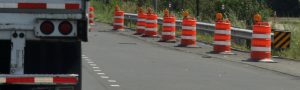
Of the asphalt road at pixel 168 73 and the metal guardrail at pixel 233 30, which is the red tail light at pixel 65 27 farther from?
the metal guardrail at pixel 233 30

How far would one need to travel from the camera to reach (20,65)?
26.6 ft

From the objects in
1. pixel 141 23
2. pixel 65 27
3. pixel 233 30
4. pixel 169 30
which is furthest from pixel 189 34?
pixel 65 27

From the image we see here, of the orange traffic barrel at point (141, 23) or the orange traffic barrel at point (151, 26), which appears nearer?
the orange traffic barrel at point (151, 26)

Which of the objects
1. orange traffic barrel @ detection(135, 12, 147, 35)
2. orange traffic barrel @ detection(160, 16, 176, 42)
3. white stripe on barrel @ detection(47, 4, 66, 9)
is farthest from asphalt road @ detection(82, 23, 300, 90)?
orange traffic barrel @ detection(135, 12, 147, 35)

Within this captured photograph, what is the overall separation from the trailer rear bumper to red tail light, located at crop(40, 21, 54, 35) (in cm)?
46

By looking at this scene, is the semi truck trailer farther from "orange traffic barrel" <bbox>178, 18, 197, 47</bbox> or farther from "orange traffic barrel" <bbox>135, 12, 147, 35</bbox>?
"orange traffic barrel" <bbox>135, 12, 147, 35</bbox>

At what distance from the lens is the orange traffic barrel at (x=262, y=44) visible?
763 inches

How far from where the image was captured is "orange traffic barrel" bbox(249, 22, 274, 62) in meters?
19.4

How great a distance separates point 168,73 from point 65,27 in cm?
778

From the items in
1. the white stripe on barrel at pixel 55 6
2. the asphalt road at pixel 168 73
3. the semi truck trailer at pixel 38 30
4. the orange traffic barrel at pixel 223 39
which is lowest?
the asphalt road at pixel 168 73

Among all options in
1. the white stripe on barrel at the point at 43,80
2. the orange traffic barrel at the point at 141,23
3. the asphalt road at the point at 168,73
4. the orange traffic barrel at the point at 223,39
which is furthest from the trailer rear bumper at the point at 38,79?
the orange traffic barrel at the point at 141,23

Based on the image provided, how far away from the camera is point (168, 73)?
15.7 m

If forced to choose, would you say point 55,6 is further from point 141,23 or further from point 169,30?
point 141,23

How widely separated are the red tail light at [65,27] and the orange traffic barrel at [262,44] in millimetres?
11824
